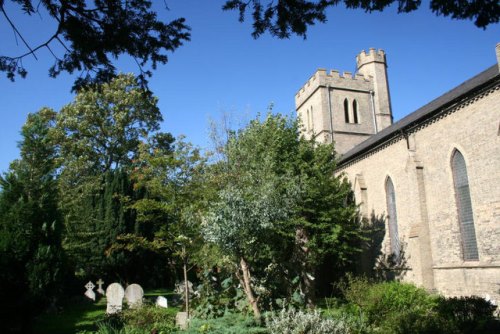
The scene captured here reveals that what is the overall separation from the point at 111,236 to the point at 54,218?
8237 millimetres

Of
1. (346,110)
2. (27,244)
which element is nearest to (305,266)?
(27,244)

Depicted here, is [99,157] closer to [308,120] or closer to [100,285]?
[100,285]

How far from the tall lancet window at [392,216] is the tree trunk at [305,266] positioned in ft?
17.7

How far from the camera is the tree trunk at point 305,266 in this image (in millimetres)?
16875

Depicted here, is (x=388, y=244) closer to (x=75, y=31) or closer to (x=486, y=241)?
(x=486, y=241)

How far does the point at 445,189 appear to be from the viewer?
17109mm

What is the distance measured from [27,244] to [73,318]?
6314 millimetres

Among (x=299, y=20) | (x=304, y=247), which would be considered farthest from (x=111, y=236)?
(x=299, y=20)

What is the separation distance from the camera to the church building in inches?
582

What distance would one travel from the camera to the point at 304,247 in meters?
17.7

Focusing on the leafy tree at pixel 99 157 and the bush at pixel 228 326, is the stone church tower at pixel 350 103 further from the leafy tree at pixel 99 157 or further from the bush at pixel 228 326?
the bush at pixel 228 326

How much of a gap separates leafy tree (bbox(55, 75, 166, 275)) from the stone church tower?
13244mm

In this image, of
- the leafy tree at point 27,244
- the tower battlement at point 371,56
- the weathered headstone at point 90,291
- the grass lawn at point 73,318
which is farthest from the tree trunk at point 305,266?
the tower battlement at point 371,56

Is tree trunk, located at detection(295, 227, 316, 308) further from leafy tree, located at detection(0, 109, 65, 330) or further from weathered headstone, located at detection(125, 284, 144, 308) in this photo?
leafy tree, located at detection(0, 109, 65, 330)
